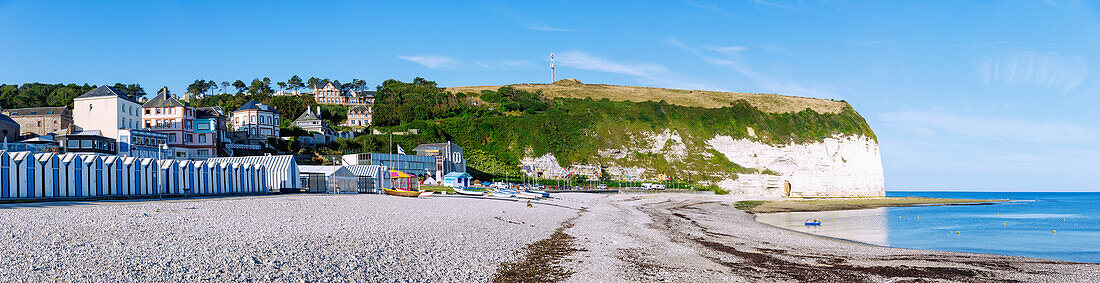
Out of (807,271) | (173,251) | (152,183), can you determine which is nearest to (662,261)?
(807,271)

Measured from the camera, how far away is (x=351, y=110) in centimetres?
12625

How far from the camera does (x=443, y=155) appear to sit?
8244 cm

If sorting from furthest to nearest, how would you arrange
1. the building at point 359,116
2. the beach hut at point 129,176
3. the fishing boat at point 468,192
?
the building at point 359,116 < the fishing boat at point 468,192 < the beach hut at point 129,176

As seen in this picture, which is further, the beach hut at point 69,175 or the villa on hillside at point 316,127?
the villa on hillside at point 316,127

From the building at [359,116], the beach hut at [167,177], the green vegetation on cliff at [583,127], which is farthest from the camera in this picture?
the building at [359,116]

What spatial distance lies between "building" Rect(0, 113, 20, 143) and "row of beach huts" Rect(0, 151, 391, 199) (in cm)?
3933

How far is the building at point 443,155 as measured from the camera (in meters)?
81.4

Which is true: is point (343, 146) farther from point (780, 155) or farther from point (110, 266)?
point (110, 266)

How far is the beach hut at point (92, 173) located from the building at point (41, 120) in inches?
2524

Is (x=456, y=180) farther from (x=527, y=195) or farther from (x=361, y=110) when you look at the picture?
(x=361, y=110)

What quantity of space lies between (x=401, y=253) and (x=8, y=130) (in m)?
77.4

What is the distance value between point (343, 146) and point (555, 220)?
60168 millimetres

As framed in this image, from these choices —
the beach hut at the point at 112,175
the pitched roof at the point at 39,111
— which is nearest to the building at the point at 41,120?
the pitched roof at the point at 39,111

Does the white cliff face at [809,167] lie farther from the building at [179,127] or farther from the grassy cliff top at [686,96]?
the building at [179,127]
